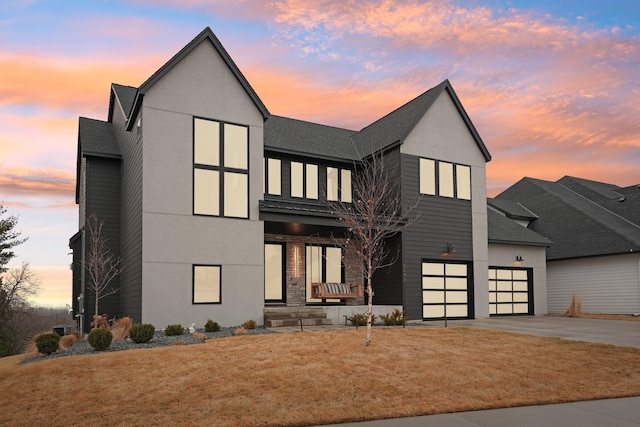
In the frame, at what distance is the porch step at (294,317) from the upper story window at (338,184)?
617cm

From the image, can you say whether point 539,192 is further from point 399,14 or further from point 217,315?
point 217,315

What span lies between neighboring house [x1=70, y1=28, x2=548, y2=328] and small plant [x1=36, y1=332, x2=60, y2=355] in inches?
131

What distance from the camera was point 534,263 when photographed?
91.1 feet

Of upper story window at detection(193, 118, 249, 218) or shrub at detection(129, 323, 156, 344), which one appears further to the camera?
upper story window at detection(193, 118, 249, 218)

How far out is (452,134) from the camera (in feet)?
79.6

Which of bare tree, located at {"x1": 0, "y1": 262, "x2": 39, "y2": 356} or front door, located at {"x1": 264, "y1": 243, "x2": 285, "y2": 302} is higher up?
front door, located at {"x1": 264, "y1": 243, "x2": 285, "y2": 302}

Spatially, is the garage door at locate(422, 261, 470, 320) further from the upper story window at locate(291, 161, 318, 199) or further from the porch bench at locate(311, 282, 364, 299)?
the upper story window at locate(291, 161, 318, 199)

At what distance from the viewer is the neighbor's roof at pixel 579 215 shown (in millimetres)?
27828

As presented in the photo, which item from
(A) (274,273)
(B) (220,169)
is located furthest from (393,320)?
(B) (220,169)

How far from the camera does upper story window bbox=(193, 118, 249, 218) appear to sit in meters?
18.4

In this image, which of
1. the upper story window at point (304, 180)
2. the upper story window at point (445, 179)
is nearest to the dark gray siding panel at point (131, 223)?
the upper story window at point (304, 180)

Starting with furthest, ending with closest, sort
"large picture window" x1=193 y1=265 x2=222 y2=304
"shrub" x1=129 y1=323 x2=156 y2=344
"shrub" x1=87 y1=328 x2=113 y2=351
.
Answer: "large picture window" x1=193 y1=265 x2=222 y2=304 < "shrub" x1=129 y1=323 x2=156 y2=344 < "shrub" x1=87 y1=328 x2=113 y2=351

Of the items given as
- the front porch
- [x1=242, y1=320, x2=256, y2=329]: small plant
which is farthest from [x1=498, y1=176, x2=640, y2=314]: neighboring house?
[x1=242, y1=320, x2=256, y2=329]: small plant

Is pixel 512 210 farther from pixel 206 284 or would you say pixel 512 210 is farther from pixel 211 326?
pixel 211 326
